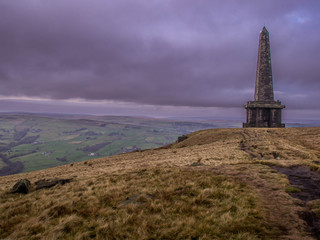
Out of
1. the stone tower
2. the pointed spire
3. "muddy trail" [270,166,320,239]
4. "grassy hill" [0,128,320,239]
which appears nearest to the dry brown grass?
"grassy hill" [0,128,320,239]

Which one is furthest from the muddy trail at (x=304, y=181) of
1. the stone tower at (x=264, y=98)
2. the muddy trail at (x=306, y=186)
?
the stone tower at (x=264, y=98)

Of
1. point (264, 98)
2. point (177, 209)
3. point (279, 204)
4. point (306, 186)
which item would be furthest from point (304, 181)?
point (264, 98)

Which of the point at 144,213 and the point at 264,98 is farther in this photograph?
the point at 264,98

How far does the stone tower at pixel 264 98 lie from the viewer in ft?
128

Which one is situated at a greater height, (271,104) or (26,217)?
(271,104)

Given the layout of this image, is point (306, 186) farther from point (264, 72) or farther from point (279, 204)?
point (264, 72)

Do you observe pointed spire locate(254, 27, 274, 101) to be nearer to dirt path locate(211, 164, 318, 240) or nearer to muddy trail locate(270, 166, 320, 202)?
muddy trail locate(270, 166, 320, 202)

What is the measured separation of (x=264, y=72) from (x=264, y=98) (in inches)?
236

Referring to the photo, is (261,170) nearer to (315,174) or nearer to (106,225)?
(315,174)

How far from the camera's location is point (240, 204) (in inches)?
293

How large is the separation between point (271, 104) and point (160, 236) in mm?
42091

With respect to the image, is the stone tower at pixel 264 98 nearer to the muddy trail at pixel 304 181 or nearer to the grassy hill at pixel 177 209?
the muddy trail at pixel 304 181

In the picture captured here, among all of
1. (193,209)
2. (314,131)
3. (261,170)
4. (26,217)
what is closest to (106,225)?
(193,209)

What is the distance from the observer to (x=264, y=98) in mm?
39406
